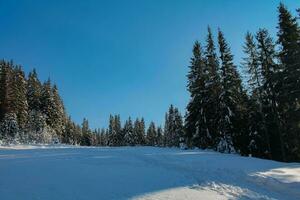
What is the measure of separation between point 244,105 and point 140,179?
29698mm

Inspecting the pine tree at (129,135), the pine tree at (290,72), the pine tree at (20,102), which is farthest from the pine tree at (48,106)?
the pine tree at (290,72)

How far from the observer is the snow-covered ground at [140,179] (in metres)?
13.5

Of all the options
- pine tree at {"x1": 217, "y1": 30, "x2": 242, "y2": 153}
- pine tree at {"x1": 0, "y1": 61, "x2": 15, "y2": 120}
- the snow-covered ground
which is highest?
pine tree at {"x1": 0, "y1": 61, "x2": 15, "y2": 120}

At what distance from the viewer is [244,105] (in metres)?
43.0

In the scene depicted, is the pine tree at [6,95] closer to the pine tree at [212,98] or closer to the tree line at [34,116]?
the tree line at [34,116]

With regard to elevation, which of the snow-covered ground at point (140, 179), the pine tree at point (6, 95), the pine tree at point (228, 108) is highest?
the pine tree at point (6, 95)

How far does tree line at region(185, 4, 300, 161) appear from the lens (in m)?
37.7

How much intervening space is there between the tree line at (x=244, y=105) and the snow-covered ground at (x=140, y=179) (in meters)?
16.9

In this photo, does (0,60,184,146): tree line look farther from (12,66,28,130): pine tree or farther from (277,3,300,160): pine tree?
(277,3,300,160): pine tree

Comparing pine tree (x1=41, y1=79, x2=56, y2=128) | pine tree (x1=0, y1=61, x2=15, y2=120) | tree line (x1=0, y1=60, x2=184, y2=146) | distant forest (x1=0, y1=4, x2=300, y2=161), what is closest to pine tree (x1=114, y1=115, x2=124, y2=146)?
tree line (x1=0, y1=60, x2=184, y2=146)

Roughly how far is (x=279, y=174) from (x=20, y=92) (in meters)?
55.7

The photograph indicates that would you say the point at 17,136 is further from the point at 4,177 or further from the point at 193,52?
the point at 4,177

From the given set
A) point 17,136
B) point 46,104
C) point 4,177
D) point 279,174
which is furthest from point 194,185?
point 46,104

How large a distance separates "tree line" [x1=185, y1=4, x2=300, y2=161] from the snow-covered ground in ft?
55.5
